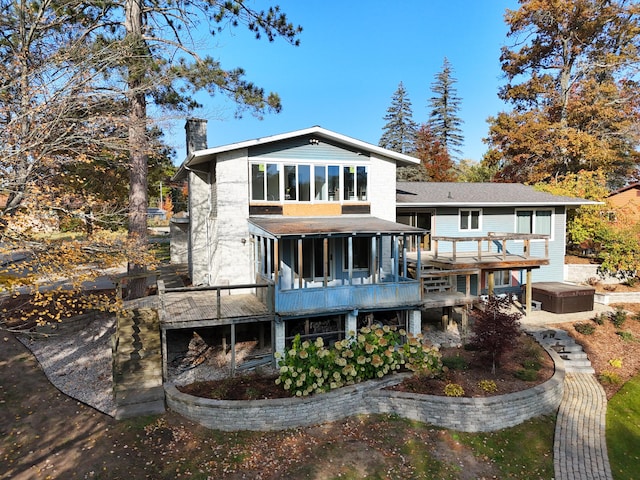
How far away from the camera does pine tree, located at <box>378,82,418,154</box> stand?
49.3 meters

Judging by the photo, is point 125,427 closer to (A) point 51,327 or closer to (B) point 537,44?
(A) point 51,327

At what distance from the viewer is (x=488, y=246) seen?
60.0ft

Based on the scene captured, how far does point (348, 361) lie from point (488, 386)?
3828mm

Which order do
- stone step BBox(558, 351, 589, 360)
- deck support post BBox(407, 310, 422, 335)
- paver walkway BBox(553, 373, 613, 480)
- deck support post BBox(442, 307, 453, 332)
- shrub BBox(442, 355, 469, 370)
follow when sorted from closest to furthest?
paver walkway BBox(553, 373, 613, 480) → shrub BBox(442, 355, 469, 370) → stone step BBox(558, 351, 589, 360) → deck support post BBox(407, 310, 422, 335) → deck support post BBox(442, 307, 453, 332)

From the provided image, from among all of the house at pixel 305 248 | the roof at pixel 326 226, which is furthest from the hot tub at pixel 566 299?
the roof at pixel 326 226

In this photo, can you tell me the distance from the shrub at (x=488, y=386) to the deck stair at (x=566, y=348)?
4.13 m

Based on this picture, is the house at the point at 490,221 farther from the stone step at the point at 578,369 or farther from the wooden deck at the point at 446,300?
→ the stone step at the point at 578,369

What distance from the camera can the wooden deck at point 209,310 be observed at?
36.1 feet

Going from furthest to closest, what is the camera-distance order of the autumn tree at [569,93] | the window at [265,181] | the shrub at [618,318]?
the autumn tree at [569,93] → the shrub at [618,318] → the window at [265,181]

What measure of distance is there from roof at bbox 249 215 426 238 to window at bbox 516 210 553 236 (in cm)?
877

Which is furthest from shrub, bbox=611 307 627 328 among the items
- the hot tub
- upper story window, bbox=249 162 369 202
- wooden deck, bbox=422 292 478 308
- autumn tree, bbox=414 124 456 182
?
autumn tree, bbox=414 124 456 182

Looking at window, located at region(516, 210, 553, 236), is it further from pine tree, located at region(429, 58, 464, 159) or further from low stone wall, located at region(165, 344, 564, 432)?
pine tree, located at region(429, 58, 464, 159)

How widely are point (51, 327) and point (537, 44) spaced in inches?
1384

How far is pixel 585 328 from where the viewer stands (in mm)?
14773
